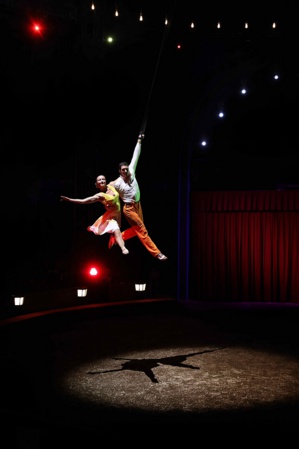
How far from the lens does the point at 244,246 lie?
10.3m

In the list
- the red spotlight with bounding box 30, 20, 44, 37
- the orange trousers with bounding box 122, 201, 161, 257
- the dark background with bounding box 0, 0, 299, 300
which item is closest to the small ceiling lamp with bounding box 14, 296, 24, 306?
the dark background with bounding box 0, 0, 299, 300

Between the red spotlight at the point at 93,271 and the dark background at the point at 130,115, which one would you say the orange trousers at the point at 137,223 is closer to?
the dark background at the point at 130,115

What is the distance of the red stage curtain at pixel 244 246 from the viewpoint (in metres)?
10.1

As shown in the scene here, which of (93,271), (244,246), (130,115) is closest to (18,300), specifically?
(93,271)

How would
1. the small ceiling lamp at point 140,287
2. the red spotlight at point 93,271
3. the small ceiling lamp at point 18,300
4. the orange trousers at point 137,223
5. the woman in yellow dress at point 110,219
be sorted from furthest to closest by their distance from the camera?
the small ceiling lamp at point 140,287, the red spotlight at point 93,271, the small ceiling lamp at point 18,300, the orange trousers at point 137,223, the woman in yellow dress at point 110,219

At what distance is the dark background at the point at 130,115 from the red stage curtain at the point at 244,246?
1.27ft

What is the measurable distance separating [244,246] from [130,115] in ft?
12.0

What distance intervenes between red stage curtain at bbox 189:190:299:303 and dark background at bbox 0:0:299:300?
0.39 m

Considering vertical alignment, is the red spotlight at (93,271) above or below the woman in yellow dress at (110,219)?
below

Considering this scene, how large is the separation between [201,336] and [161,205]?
402 cm

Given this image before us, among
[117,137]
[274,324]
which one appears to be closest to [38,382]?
[274,324]

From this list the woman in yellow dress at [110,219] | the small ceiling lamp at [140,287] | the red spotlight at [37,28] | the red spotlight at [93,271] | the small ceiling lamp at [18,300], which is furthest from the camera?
the small ceiling lamp at [140,287]

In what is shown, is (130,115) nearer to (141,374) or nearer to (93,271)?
(93,271)

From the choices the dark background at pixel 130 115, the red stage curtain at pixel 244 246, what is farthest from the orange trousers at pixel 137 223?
the red stage curtain at pixel 244 246
